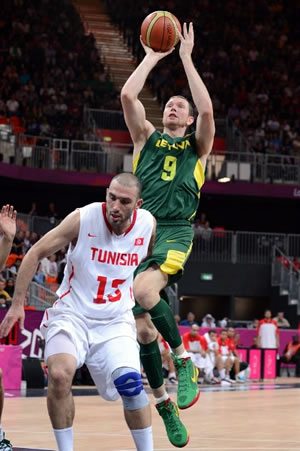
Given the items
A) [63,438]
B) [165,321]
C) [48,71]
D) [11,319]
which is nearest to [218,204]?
[48,71]

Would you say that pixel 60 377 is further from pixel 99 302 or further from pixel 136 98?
pixel 136 98

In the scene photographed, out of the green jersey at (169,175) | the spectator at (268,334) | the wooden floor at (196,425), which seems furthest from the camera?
the spectator at (268,334)

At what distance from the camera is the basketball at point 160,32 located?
320 inches

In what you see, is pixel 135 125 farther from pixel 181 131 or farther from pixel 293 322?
pixel 293 322

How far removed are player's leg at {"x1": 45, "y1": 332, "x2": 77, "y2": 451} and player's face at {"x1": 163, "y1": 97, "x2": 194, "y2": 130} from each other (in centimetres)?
274

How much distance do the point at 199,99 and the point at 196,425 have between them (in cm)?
446

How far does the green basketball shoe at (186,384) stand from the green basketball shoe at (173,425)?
143mm

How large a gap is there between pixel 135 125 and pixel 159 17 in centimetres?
99

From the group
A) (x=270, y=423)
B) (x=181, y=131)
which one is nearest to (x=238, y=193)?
(x=270, y=423)

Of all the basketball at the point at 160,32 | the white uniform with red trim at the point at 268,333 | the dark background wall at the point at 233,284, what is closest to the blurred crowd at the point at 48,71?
the dark background wall at the point at 233,284

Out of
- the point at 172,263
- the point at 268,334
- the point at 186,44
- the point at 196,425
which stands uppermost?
the point at 186,44

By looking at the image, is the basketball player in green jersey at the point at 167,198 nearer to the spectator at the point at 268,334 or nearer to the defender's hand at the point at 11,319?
the defender's hand at the point at 11,319

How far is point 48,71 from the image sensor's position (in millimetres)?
34438

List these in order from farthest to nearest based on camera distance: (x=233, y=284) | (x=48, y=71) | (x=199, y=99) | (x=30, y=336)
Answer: (x=48, y=71) → (x=233, y=284) → (x=30, y=336) → (x=199, y=99)
